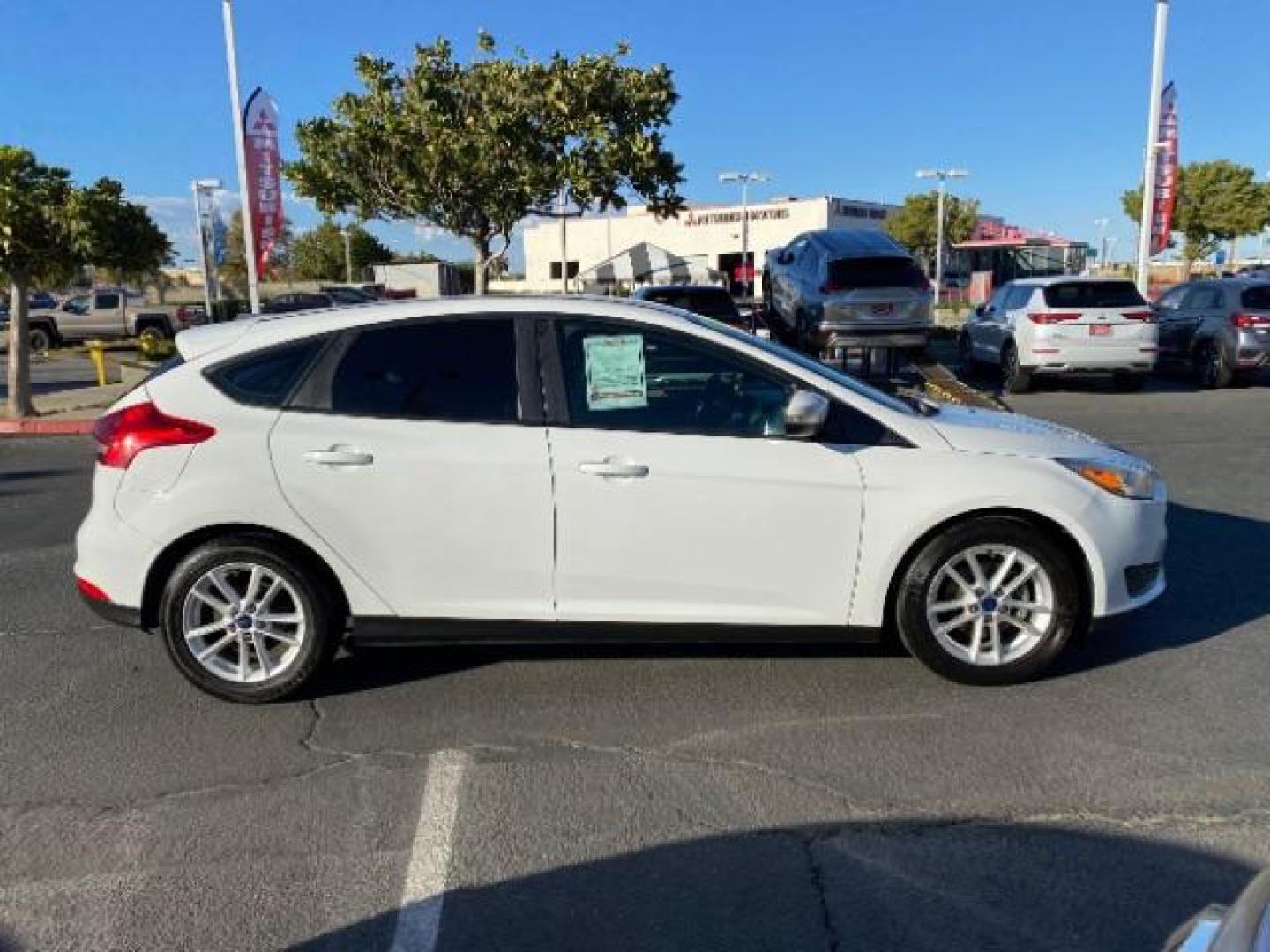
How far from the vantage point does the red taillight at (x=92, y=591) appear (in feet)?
13.1

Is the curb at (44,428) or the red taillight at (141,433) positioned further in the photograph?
the curb at (44,428)

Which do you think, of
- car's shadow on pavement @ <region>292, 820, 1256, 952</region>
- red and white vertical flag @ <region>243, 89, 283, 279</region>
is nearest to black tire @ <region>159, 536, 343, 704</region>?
car's shadow on pavement @ <region>292, 820, 1256, 952</region>

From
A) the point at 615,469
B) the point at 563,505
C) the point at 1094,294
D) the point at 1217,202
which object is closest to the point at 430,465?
the point at 563,505

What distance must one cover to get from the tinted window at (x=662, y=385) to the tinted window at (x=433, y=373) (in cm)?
27

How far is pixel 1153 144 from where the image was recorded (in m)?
20.1

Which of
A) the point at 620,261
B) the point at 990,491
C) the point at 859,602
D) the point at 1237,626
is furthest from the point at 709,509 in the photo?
the point at 620,261

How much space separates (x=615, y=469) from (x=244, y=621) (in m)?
1.64

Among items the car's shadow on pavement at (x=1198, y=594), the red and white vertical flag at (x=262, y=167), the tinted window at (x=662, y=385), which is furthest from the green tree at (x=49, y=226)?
the car's shadow on pavement at (x=1198, y=594)

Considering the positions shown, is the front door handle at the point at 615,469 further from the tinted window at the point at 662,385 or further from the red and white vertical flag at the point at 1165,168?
the red and white vertical flag at the point at 1165,168

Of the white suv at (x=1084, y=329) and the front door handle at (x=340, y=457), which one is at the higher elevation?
the white suv at (x=1084, y=329)

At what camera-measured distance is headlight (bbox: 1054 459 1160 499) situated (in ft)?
13.2

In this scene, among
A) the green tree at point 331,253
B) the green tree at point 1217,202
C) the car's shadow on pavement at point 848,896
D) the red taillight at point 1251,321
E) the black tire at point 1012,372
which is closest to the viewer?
the car's shadow on pavement at point 848,896

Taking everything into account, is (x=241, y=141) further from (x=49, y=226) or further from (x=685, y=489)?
(x=685, y=489)

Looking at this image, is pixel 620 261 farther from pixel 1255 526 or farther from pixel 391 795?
pixel 391 795
